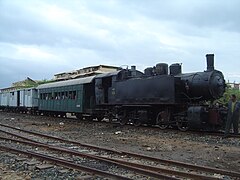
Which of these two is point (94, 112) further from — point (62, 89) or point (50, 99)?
point (50, 99)

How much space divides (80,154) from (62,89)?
16117 mm

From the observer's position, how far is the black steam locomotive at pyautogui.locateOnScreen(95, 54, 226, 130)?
1248 centimetres

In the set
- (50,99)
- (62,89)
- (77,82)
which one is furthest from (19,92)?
(77,82)

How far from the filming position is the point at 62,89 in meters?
23.5

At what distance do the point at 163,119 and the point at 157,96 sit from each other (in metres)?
1.06

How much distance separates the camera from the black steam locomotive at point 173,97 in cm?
1248

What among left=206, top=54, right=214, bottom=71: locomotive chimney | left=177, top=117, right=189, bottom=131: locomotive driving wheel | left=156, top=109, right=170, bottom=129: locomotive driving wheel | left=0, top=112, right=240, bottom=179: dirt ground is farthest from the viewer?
left=156, top=109, right=170, bottom=129: locomotive driving wheel

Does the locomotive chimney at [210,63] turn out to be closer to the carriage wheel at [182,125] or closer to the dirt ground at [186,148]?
the carriage wheel at [182,125]

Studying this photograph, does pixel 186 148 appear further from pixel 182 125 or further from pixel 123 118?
pixel 123 118

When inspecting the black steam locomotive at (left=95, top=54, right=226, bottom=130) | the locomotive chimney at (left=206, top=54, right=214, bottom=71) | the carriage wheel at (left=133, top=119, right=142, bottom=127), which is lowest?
the carriage wheel at (left=133, top=119, right=142, bottom=127)

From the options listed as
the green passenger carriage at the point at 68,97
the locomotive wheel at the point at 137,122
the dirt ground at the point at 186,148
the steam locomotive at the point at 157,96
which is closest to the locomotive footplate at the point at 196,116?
the steam locomotive at the point at 157,96

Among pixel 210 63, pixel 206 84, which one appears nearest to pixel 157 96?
pixel 206 84

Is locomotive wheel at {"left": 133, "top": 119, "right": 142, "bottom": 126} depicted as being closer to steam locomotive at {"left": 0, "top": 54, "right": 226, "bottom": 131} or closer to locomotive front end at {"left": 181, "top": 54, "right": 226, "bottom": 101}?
steam locomotive at {"left": 0, "top": 54, "right": 226, "bottom": 131}

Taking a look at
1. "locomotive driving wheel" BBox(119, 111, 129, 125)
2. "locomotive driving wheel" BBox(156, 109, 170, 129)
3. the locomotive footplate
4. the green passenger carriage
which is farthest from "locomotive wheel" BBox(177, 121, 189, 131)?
the green passenger carriage
